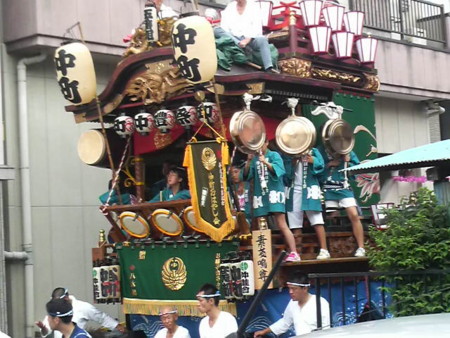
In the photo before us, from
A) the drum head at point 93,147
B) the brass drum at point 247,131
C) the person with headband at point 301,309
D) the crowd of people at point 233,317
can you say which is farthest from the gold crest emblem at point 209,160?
the drum head at point 93,147

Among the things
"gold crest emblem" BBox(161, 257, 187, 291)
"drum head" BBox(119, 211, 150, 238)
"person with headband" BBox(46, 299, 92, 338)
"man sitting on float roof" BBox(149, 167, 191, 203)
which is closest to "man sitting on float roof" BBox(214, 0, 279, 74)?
"man sitting on float roof" BBox(149, 167, 191, 203)

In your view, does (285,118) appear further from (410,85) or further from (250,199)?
(410,85)

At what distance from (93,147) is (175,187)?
53.1 inches

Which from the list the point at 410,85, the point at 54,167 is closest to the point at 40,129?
the point at 54,167

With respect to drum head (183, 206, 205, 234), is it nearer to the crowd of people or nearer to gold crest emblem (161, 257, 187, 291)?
gold crest emblem (161, 257, 187, 291)

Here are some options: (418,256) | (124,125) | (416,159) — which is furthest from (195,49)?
(418,256)

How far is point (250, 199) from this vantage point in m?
9.89

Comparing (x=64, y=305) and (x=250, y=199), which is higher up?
(x=250, y=199)

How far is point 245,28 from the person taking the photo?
1045 cm

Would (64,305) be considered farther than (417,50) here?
No

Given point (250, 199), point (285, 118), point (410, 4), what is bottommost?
point (250, 199)

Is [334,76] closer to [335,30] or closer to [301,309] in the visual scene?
[335,30]

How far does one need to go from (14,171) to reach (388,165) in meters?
5.91

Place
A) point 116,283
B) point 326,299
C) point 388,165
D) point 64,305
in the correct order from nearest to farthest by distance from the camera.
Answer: point 64,305 < point 388,165 < point 326,299 < point 116,283
